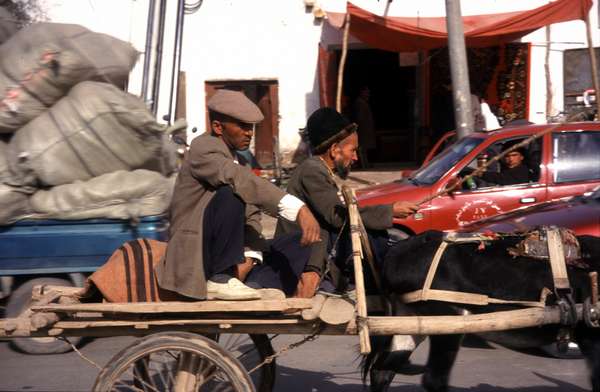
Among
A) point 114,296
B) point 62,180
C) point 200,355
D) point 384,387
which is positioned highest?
point 62,180

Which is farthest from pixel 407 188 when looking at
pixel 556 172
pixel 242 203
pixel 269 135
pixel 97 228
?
pixel 269 135

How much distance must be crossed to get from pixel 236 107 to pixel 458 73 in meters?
7.18

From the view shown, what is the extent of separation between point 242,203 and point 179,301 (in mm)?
586

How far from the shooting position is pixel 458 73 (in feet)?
34.4

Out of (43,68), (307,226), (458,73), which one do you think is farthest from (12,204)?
(458,73)

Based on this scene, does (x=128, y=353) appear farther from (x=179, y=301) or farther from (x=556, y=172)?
(x=556, y=172)

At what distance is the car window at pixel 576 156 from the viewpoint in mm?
7594

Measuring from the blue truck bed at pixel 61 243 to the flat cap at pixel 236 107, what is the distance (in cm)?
236

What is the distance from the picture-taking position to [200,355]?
12.1ft

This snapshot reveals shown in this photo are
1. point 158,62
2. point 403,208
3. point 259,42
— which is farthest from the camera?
point 259,42

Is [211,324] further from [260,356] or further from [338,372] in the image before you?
[338,372]

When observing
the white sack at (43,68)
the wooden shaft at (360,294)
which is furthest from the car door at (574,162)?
the wooden shaft at (360,294)

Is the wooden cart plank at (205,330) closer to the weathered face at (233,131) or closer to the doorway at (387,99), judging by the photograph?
the weathered face at (233,131)

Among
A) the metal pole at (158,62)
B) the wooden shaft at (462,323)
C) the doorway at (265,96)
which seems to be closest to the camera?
the wooden shaft at (462,323)
